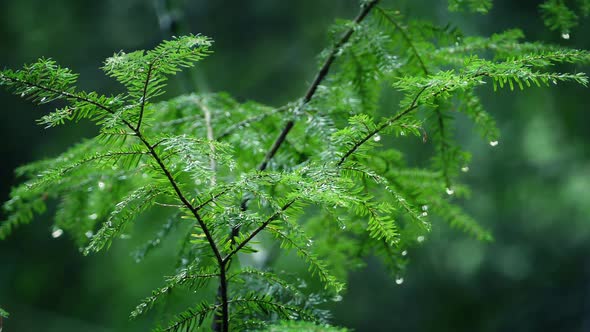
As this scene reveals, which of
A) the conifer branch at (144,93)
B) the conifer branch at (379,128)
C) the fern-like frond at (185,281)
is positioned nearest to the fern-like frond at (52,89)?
the conifer branch at (144,93)

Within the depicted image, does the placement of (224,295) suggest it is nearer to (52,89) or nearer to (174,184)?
(174,184)

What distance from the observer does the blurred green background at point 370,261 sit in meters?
3.56

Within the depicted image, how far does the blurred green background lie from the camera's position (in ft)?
11.7

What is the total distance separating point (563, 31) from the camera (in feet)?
3.94

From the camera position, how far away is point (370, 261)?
15.8ft

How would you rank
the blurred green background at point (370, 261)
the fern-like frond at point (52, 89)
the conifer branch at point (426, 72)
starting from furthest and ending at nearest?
1. the blurred green background at point (370, 261)
2. the conifer branch at point (426, 72)
3. the fern-like frond at point (52, 89)

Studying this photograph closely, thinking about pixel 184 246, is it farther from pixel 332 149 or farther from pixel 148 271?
pixel 148 271

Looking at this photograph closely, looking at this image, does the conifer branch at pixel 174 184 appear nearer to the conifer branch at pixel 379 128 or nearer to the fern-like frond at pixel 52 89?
the fern-like frond at pixel 52 89

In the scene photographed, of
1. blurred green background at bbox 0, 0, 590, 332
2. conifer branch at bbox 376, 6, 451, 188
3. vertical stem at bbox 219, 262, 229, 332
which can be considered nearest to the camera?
vertical stem at bbox 219, 262, 229, 332

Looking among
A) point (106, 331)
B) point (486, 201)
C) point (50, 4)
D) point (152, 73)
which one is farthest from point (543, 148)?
point (50, 4)

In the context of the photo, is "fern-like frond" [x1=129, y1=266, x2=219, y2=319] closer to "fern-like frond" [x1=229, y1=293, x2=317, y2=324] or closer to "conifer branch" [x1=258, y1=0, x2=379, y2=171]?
"fern-like frond" [x1=229, y1=293, x2=317, y2=324]

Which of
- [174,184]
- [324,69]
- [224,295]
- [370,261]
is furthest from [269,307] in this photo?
[370,261]

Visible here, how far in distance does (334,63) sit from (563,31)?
1.79ft

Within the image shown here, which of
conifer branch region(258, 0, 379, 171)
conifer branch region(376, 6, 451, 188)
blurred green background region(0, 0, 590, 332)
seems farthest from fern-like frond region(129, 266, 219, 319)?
blurred green background region(0, 0, 590, 332)
